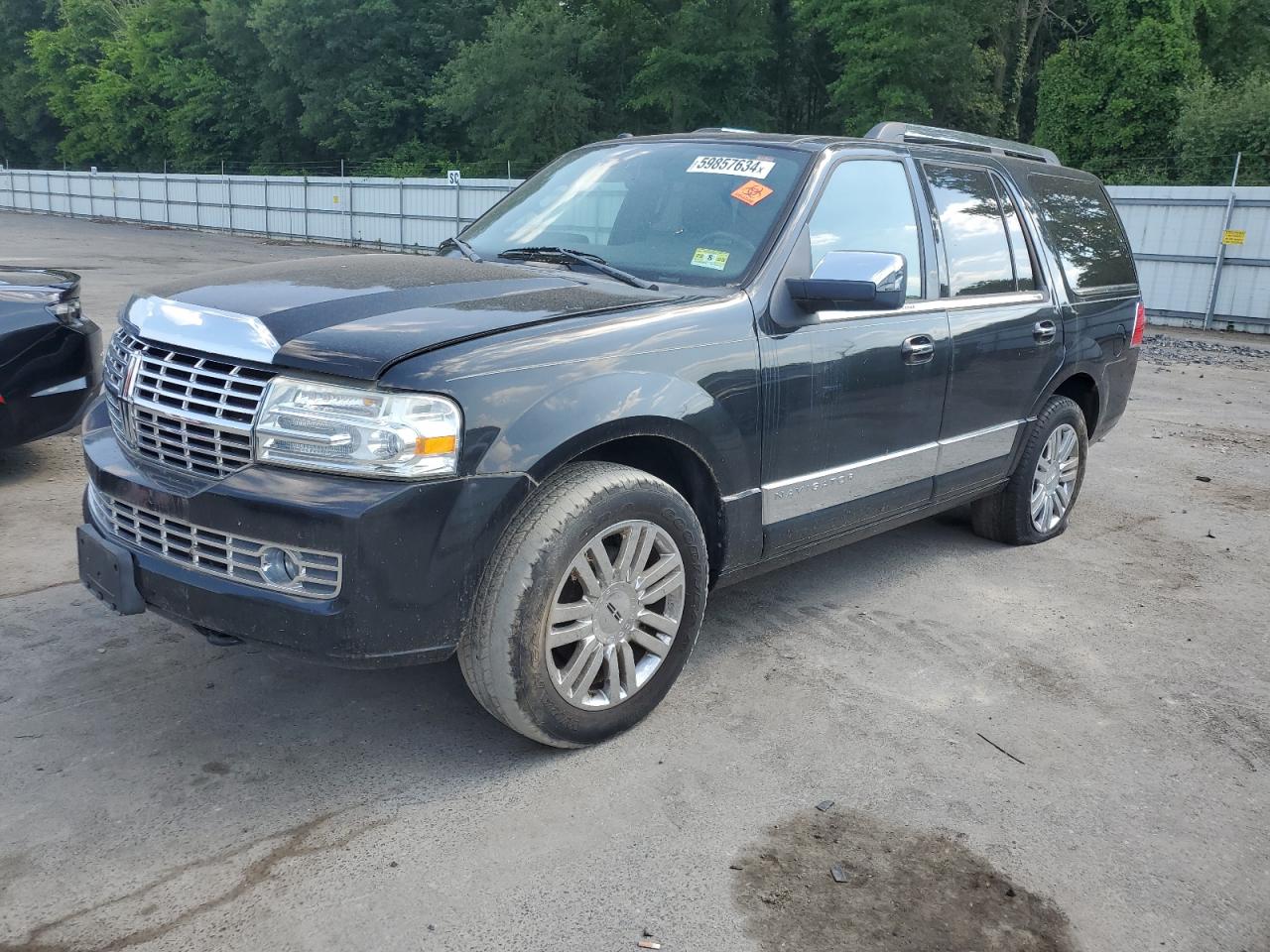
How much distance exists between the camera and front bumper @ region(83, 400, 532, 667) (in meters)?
2.88

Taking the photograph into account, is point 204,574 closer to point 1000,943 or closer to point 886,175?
point 1000,943

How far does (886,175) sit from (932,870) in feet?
9.05

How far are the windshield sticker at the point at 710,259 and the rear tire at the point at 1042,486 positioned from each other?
2187 mm

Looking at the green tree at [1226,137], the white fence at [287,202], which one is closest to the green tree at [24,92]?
the white fence at [287,202]

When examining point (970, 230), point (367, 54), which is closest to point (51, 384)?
point (970, 230)

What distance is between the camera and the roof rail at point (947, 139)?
16.1 feet

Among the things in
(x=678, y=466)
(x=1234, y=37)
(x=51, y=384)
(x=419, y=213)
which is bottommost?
(x=419, y=213)

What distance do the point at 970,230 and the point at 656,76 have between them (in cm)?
3865

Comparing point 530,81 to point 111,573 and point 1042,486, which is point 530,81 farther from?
point 111,573


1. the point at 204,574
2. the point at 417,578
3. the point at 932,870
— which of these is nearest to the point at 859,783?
the point at 932,870

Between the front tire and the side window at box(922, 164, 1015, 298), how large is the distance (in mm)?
1986

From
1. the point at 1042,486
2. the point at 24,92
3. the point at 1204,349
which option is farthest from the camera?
the point at 24,92

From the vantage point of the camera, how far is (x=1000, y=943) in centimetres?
269

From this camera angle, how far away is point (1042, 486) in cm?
572
